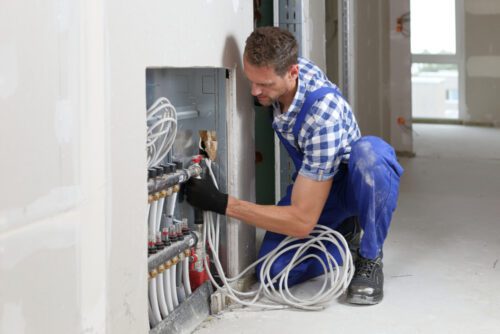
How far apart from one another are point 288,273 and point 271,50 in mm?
835

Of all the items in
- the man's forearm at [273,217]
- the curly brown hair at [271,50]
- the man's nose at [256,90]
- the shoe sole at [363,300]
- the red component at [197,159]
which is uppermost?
the curly brown hair at [271,50]

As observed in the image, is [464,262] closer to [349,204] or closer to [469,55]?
[349,204]

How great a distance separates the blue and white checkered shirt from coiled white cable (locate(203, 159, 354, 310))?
0.31 m

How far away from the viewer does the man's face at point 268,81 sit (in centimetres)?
262

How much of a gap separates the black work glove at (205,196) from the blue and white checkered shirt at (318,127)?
319 mm

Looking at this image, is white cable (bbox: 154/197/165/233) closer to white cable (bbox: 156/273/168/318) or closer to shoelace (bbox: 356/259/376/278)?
white cable (bbox: 156/273/168/318)

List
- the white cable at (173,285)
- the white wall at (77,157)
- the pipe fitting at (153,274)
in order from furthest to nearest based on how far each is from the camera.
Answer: the white cable at (173,285) → the pipe fitting at (153,274) → the white wall at (77,157)

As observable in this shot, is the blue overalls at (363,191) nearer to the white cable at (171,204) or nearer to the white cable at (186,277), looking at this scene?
the white cable at (186,277)

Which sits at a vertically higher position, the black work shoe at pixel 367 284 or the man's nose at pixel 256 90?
the man's nose at pixel 256 90

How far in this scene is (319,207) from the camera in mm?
2736

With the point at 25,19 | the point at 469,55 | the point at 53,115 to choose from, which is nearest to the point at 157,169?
the point at 53,115

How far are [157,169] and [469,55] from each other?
6.35 metres

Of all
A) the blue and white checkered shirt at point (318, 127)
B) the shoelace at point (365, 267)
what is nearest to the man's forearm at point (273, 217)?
the blue and white checkered shirt at point (318, 127)

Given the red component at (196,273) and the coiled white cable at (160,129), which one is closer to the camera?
the coiled white cable at (160,129)
